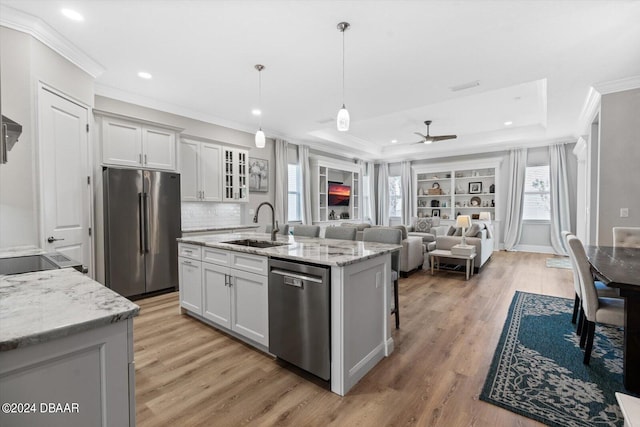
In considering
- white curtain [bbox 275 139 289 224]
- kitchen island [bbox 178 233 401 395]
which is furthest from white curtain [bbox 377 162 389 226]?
kitchen island [bbox 178 233 401 395]

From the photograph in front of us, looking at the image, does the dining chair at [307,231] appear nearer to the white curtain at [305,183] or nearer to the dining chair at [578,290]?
the dining chair at [578,290]

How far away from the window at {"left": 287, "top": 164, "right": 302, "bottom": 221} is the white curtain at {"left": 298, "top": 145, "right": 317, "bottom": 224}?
156 mm

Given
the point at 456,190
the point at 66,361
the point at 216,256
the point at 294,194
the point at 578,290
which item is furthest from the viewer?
the point at 456,190

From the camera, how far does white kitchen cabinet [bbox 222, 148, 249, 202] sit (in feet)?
17.1

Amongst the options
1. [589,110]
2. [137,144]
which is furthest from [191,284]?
[589,110]

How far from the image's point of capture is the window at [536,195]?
736 centimetres

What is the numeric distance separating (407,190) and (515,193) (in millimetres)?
2917

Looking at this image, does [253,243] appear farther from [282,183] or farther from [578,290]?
[282,183]

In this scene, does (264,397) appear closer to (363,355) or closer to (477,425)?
(363,355)

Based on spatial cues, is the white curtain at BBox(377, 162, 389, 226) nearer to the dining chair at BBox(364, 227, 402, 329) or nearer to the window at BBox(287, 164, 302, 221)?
the window at BBox(287, 164, 302, 221)

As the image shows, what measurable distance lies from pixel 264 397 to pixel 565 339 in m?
2.76

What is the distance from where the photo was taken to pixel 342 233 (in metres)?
3.39

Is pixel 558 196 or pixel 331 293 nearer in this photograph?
pixel 331 293

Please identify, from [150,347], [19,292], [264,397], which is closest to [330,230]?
[264,397]
